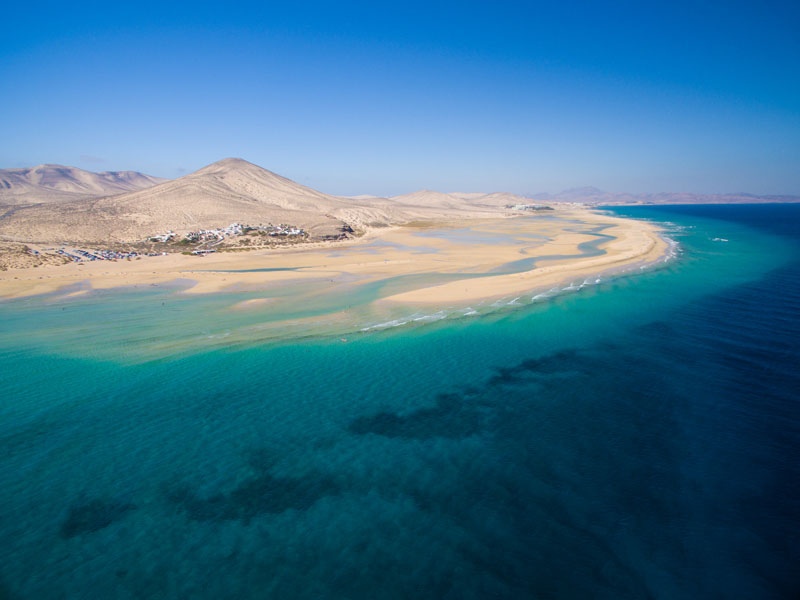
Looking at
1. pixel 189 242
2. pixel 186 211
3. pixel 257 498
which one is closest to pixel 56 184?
pixel 186 211

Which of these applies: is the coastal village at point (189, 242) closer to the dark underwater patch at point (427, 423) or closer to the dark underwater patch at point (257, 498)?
the dark underwater patch at point (427, 423)

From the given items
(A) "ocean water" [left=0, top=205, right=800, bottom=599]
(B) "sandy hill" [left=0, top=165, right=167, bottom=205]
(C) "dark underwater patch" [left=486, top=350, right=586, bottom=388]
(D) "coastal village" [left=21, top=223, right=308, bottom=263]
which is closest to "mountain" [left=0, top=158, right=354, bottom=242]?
(D) "coastal village" [left=21, top=223, right=308, bottom=263]

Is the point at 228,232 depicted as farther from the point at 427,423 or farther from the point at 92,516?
the point at 427,423

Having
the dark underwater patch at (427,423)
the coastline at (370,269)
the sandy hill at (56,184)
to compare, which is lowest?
the dark underwater patch at (427,423)

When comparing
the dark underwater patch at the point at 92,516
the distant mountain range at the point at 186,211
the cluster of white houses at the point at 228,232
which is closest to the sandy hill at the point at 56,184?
the distant mountain range at the point at 186,211

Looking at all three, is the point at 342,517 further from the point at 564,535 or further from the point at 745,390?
the point at 745,390

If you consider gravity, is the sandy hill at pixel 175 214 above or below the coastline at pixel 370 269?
above

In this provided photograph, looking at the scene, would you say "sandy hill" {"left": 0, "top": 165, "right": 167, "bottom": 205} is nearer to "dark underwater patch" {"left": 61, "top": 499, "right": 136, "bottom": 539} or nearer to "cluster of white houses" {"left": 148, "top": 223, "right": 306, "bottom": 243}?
"cluster of white houses" {"left": 148, "top": 223, "right": 306, "bottom": 243}
